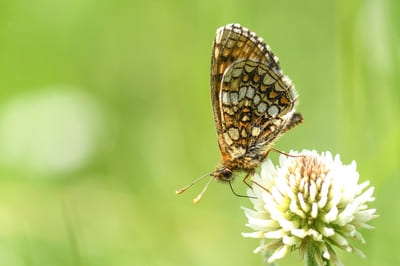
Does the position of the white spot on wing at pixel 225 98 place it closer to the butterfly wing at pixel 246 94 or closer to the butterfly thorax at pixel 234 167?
the butterfly wing at pixel 246 94

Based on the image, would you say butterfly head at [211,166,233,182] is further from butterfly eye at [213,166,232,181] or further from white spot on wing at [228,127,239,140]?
white spot on wing at [228,127,239,140]

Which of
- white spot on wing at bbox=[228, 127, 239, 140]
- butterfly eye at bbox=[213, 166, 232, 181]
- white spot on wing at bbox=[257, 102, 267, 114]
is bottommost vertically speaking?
butterfly eye at bbox=[213, 166, 232, 181]

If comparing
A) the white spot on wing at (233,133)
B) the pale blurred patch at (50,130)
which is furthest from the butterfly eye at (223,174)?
the pale blurred patch at (50,130)

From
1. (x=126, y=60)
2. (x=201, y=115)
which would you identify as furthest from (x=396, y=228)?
(x=126, y=60)

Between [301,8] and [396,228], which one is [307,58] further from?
[396,228]

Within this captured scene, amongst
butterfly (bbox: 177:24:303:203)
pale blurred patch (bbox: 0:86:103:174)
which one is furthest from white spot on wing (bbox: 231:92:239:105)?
pale blurred patch (bbox: 0:86:103:174)

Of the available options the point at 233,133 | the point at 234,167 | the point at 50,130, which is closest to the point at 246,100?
the point at 233,133

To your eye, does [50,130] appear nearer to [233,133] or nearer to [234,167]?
[233,133]
